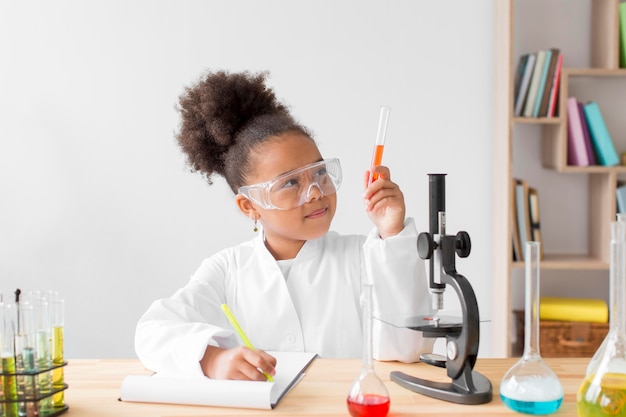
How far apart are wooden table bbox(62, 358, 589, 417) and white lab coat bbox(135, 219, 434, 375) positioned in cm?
9

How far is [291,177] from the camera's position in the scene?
1.92 meters

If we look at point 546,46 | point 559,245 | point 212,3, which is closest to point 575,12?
point 546,46

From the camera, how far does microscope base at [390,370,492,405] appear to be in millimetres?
1331

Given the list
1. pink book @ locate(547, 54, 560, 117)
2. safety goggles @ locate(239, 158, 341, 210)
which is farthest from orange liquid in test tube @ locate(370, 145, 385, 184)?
pink book @ locate(547, 54, 560, 117)

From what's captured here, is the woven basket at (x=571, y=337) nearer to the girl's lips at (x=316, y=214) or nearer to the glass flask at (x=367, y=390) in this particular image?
the girl's lips at (x=316, y=214)

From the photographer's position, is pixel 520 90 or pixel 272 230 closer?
pixel 272 230

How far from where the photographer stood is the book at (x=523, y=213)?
338 centimetres

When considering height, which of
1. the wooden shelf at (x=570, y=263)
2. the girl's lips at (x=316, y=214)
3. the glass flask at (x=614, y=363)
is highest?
the girl's lips at (x=316, y=214)

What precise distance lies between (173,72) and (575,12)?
180cm

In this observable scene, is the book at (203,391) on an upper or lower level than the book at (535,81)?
lower

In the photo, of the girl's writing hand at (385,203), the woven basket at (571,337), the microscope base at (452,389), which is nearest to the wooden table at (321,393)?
the microscope base at (452,389)

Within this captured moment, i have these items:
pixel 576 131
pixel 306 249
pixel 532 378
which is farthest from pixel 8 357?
pixel 576 131

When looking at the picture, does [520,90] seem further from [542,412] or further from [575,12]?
[542,412]

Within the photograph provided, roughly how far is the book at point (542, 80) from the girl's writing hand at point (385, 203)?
171cm
